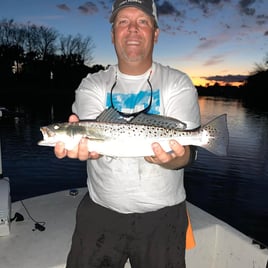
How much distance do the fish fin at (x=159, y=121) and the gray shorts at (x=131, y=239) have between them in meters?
1.16

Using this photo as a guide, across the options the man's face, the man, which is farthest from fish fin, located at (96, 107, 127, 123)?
the man's face

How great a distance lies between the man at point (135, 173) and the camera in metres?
3.74

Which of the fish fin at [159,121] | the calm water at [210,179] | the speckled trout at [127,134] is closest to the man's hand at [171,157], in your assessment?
the speckled trout at [127,134]

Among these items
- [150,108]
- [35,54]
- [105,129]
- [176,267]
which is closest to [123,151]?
[105,129]

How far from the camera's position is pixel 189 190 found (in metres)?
18.3

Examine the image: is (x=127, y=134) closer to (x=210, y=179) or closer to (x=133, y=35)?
(x=133, y=35)

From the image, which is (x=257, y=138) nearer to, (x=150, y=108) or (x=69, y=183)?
(x=69, y=183)

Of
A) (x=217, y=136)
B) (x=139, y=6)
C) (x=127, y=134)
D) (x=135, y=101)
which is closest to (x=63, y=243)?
(x=127, y=134)

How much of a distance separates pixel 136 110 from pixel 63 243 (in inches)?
113

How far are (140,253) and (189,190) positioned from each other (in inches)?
594

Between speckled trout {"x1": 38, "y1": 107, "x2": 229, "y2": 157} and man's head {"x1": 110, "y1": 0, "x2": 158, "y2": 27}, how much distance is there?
5.14 ft

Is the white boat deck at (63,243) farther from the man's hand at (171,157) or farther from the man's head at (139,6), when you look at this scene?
the man's head at (139,6)

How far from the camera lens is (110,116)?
3793 mm

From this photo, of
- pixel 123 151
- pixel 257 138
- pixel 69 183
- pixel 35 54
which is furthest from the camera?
pixel 35 54
